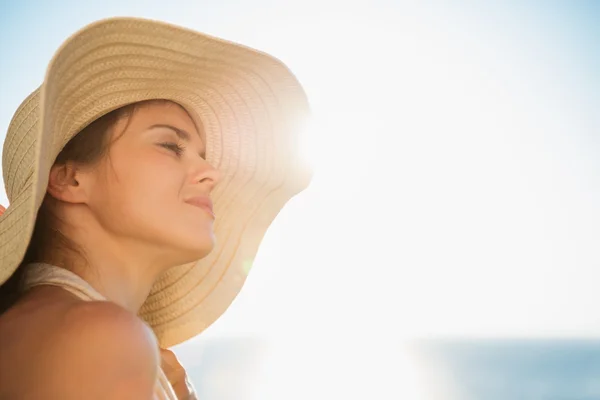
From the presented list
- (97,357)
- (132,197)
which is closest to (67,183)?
(132,197)

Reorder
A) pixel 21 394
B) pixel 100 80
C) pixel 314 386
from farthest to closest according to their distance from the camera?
pixel 314 386 < pixel 100 80 < pixel 21 394

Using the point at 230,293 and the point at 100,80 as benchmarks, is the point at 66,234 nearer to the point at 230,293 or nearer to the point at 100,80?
the point at 100,80

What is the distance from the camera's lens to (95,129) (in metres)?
1.91

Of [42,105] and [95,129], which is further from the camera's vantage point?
[95,129]

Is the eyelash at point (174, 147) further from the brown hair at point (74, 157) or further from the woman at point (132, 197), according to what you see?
the brown hair at point (74, 157)

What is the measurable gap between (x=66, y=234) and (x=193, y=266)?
76 cm

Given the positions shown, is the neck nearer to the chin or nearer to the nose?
the chin

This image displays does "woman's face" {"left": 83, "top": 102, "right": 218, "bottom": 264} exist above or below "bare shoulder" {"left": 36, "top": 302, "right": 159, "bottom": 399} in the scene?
above

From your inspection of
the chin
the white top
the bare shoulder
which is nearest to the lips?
the chin

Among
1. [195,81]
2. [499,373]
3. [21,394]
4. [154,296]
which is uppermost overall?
[499,373]

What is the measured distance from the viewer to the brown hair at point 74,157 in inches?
71.1

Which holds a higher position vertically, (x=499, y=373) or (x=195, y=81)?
(x=499, y=373)

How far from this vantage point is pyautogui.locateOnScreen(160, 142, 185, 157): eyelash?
6.49ft

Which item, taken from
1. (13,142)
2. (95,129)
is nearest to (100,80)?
(95,129)
